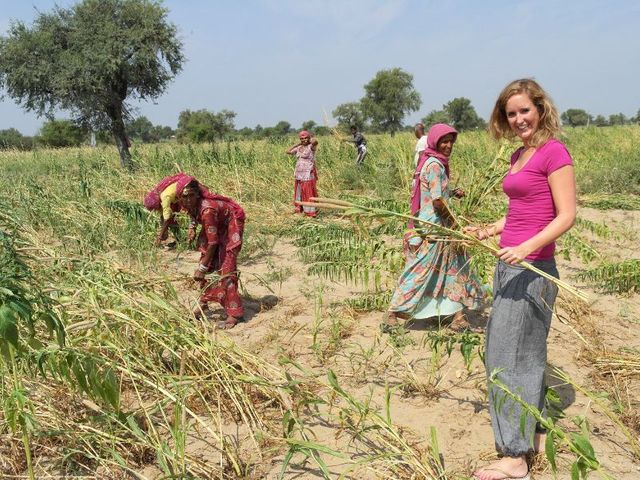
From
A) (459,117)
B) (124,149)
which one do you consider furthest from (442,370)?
(459,117)

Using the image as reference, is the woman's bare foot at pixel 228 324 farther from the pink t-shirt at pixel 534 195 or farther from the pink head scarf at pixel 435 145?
the pink t-shirt at pixel 534 195

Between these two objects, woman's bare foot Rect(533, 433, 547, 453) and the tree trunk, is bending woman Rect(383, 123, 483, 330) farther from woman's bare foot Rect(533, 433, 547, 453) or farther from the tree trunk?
the tree trunk

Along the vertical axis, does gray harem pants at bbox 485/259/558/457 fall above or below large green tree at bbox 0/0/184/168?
below

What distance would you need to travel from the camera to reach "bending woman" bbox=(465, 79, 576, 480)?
1.86 metres

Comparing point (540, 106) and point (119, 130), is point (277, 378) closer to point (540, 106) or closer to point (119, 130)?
point (540, 106)

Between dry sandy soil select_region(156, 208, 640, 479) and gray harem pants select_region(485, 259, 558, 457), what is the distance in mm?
159

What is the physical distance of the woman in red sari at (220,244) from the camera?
3.74 meters

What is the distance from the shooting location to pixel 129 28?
13.8m

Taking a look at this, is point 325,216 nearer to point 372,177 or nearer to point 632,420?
point 372,177

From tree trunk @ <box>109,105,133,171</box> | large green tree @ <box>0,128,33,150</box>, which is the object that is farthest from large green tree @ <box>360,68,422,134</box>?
tree trunk @ <box>109,105,133,171</box>

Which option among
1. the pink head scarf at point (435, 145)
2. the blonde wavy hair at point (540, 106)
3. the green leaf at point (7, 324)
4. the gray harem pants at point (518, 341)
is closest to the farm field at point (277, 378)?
the green leaf at point (7, 324)

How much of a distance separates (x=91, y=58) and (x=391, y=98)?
30534 millimetres

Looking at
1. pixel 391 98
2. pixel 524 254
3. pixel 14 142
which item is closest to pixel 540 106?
pixel 524 254

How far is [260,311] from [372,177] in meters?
6.28
